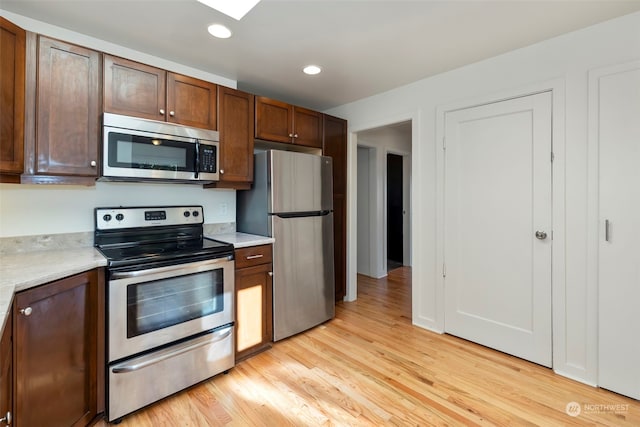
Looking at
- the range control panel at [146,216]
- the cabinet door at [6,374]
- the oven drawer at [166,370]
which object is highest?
the range control panel at [146,216]

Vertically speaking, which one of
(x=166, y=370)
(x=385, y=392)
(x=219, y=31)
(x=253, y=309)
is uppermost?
(x=219, y=31)

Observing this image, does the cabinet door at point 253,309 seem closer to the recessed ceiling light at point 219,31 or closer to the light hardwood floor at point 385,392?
the light hardwood floor at point 385,392

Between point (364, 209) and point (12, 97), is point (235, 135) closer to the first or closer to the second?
point (12, 97)

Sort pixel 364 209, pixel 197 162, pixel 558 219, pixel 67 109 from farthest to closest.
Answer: pixel 364 209 < pixel 197 162 < pixel 558 219 < pixel 67 109

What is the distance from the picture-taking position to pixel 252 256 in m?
2.30

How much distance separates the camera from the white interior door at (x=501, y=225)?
2.15 meters

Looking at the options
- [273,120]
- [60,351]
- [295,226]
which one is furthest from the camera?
[273,120]

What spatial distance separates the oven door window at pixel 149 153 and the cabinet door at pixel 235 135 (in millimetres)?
284

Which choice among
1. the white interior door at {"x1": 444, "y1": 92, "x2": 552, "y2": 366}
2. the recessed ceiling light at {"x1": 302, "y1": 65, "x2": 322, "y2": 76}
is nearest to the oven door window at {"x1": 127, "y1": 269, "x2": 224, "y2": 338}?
the recessed ceiling light at {"x1": 302, "y1": 65, "x2": 322, "y2": 76}

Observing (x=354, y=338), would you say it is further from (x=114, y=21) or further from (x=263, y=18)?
(x=114, y=21)

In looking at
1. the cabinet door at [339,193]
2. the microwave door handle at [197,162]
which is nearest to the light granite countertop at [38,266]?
the microwave door handle at [197,162]

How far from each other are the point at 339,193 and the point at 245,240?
1.40 m

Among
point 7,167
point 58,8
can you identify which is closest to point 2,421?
point 7,167

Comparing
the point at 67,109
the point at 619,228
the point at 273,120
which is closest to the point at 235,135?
the point at 273,120
